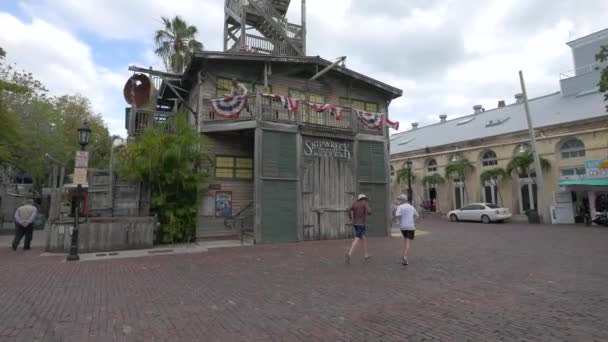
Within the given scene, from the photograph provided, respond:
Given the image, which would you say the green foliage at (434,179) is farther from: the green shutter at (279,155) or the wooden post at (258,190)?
the wooden post at (258,190)

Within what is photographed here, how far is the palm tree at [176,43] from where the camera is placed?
23781mm

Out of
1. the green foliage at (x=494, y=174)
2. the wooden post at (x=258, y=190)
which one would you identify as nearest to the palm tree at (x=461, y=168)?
the green foliage at (x=494, y=174)

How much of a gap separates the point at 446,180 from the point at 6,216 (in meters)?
32.6

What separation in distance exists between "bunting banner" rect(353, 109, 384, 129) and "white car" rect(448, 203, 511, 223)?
1321 centimetres

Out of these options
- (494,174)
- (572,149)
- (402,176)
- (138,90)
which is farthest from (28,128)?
(572,149)

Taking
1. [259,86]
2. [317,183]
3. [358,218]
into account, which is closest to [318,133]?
[317,183]

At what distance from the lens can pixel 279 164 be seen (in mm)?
13500

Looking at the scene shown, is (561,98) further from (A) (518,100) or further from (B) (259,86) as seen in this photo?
(B) (259,86)

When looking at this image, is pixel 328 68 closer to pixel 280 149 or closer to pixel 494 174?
pixel 280 149

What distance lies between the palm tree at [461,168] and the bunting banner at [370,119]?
15128mm

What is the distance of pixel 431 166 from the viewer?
32.2 metres

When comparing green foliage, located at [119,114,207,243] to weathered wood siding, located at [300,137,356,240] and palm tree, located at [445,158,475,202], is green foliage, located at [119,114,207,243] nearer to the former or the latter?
weathered wood siding, located at [300,137,356,240]

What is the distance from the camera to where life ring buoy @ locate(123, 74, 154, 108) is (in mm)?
15570

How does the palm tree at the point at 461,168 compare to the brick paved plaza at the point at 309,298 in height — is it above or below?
above
